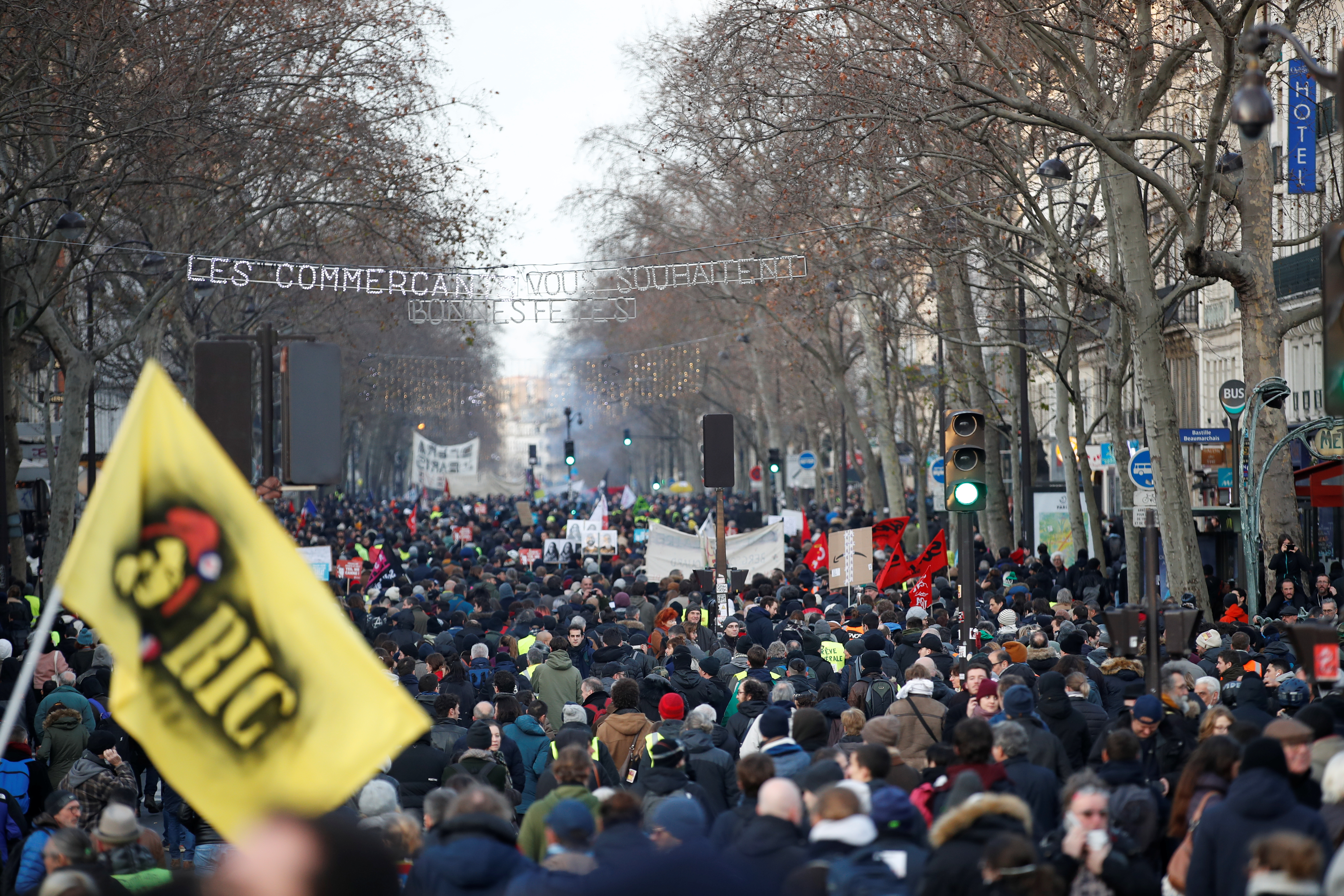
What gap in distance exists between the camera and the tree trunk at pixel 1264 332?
1898 centimetres

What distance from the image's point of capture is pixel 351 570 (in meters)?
25.8

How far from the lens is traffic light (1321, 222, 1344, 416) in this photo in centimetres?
680

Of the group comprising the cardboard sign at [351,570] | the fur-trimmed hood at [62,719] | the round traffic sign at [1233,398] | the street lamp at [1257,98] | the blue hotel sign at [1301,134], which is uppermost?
the blue hotel sign at [1301,134]

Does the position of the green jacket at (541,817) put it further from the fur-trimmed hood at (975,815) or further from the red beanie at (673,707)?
the red beanie at (673,707)

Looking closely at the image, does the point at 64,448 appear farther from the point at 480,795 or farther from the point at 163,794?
the point at 480,795

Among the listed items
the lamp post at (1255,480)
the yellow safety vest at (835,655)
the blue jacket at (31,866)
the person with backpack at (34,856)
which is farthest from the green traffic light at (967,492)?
the blue jacket at (31,866)

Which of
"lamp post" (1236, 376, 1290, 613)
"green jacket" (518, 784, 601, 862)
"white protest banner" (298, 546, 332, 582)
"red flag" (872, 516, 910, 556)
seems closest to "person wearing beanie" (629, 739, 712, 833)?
"green jacket" (518, 784, 601, 862)

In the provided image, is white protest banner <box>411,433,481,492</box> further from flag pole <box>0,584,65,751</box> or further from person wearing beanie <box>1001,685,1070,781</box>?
flag pole <box>0,584,65,751</box>

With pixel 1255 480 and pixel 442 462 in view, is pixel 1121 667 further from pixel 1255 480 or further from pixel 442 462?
pixel 442 462

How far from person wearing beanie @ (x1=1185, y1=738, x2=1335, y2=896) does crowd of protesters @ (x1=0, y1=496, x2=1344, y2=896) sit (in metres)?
0.01

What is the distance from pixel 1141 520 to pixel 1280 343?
8.72 feet

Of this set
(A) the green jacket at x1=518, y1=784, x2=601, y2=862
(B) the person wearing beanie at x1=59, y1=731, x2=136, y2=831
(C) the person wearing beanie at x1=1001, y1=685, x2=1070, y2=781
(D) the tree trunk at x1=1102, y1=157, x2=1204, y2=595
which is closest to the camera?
(A) the green jacket at x1=518, y1=784, x2=601, y2=862

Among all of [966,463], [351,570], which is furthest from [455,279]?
[966,463]

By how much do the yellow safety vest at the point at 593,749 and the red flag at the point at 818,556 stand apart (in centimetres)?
1392
